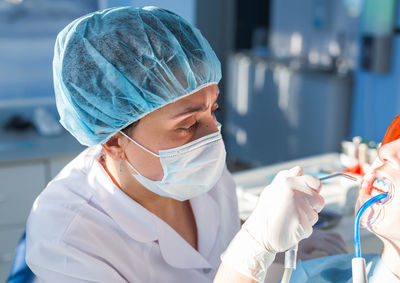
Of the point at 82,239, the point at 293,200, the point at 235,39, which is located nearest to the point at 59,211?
the point at 82,239

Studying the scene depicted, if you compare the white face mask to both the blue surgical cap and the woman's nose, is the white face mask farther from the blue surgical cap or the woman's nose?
the woman's nose

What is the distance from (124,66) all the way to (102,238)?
396 mm

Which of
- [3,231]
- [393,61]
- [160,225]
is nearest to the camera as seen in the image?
[160,225]

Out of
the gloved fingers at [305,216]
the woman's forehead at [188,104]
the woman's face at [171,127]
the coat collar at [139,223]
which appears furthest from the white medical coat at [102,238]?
the gloved fingers at [305,216]

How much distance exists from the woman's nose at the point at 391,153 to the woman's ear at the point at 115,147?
1.91 feet

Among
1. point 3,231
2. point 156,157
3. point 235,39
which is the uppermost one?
point 156,157

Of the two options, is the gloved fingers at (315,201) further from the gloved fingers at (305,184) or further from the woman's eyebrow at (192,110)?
the woman's eyebrow at (192,110)

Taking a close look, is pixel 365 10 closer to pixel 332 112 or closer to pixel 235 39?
pixel 332 112

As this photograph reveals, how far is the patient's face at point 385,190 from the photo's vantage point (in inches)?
42.1

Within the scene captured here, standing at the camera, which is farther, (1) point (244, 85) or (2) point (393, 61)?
(1) point (244, 85)

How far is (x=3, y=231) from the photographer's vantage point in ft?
8.44

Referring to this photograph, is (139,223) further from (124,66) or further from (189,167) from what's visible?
(124,66)

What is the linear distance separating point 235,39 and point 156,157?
3843mm

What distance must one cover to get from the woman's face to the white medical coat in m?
0.11
